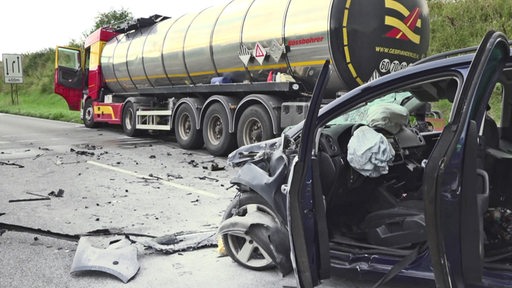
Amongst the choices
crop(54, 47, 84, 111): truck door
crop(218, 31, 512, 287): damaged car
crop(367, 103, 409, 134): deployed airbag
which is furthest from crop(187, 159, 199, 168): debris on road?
crop(54, 47, 84, 111): truck door

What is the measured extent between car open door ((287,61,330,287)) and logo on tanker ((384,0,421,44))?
5680 mm

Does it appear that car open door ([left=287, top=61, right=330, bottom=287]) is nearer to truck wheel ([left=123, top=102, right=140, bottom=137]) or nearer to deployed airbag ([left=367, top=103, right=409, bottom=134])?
deployed airbag ([left=367, top=103, right=409, bottom=134])

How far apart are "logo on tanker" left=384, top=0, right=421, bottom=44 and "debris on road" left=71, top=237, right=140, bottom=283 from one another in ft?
19.0

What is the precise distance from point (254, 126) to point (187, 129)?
108 inches

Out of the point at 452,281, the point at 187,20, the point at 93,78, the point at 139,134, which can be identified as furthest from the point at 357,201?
the point at 93,78

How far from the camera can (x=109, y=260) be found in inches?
146

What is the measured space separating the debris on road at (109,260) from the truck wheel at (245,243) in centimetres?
78

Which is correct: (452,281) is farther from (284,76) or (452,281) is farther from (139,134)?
(139,134)

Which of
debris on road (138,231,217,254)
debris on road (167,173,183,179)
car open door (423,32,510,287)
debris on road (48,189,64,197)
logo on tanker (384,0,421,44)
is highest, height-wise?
logo on tanker (384,0,421,44)

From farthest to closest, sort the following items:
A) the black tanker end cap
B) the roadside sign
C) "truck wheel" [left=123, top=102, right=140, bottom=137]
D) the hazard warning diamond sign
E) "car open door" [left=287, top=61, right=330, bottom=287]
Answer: the roadside sign < "truck wheel" [left=123, top=102, right=140, bottom=137] < the hazard warning diamond sign < the black tanker end cap < "car open door" [left=287, top=61, right=330, bottom=287]

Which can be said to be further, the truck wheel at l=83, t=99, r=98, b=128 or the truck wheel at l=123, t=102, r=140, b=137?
the truck wheel at l=83, t=99, r=98, b=128

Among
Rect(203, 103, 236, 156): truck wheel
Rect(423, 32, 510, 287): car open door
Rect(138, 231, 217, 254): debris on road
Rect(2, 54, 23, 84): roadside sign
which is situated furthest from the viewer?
Rect(2, 54, 23, 84): roadside sign

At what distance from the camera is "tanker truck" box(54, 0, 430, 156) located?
7.70 meters

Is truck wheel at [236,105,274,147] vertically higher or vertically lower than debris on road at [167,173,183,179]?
higher
